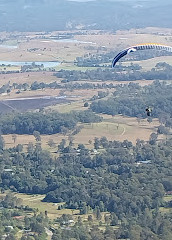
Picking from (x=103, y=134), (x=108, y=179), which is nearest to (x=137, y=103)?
(x=103, y=134)

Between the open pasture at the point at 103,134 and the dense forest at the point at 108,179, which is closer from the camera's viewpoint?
the dense forest at the point at 108,179

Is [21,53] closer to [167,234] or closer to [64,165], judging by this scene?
[64,165]

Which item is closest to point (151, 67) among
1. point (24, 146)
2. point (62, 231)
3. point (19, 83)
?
point (19, 83)

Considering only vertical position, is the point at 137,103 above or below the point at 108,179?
above

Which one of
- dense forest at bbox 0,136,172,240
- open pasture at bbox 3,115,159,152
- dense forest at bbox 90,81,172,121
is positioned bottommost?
dense forest at bbox 0,136,172,240

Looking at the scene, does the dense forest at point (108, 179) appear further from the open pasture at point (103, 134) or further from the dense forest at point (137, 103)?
the dense forest at point (137, 103)

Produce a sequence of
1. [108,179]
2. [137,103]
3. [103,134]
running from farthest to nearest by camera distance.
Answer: [137,103], [103,134], [108,179]

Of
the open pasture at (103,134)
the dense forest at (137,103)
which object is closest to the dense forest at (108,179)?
the open pasture at (103,134)

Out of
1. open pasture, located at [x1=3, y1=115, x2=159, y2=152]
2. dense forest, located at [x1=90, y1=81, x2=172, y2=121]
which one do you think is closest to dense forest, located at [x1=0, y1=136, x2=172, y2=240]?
open pasture, located at [x1=3, y1=115, x2=159, y2=152]

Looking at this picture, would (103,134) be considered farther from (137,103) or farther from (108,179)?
(108,179)

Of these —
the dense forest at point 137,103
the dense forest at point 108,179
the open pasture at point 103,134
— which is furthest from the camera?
the dense forest at point 137,103

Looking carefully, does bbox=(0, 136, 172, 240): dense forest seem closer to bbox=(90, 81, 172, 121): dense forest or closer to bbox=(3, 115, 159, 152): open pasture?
bbox=(3, 115, 159, 152): open pasture
